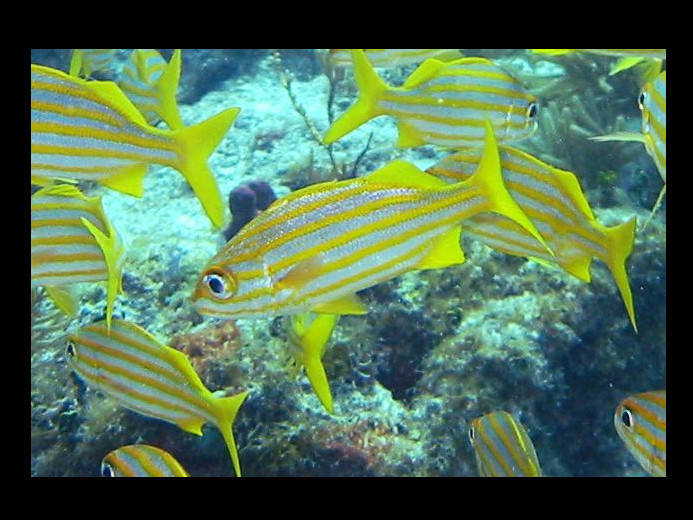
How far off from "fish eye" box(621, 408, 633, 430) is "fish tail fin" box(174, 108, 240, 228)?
179cm

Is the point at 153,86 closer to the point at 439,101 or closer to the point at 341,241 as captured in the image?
the point at 439,101

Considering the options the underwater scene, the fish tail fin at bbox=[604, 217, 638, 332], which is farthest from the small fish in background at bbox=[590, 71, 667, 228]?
the fish tail fin at bbox=[604, 217, 638, 332]

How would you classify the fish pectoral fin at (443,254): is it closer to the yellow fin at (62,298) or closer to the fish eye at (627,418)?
the fish eye at (627,418)

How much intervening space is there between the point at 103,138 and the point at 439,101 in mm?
1653

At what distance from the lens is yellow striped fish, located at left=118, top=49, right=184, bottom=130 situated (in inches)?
105

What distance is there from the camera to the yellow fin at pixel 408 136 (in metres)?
3.17

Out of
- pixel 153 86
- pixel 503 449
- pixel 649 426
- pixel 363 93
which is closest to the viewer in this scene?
pixel 649 426

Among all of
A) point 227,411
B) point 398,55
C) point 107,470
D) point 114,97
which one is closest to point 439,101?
point 398,55

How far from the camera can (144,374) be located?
2711 mm

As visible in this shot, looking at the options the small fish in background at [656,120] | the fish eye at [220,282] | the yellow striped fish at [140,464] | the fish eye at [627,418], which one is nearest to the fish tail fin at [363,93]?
the small fish in background at [656,120]

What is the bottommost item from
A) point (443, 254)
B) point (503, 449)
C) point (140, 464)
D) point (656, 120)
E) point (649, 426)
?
point (503, 449)

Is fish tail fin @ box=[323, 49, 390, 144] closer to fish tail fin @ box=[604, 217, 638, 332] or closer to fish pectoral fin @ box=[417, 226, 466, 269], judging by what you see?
fish pectoral fin @ box=[417, 226, 466, 269]
